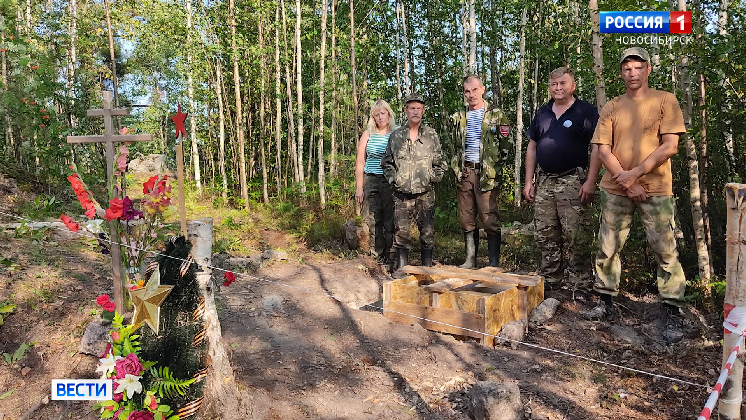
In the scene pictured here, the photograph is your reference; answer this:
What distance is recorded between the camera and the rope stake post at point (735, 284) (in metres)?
1.92

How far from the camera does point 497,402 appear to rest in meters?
2.48

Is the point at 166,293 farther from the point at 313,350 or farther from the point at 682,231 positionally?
the point at 682,231

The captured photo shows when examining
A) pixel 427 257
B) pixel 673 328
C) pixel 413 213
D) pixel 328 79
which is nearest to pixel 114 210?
pixel 413 213

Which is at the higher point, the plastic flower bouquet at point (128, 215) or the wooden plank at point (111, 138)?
the wooden plank at point (111, 138)

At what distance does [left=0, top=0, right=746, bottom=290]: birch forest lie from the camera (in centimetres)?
446

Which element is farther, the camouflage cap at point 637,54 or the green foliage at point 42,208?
the green foliage at point 42,208

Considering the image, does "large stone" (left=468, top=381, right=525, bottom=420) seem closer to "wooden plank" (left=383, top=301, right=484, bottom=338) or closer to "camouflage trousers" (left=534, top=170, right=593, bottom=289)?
"wooden plank" (left=383, top=301, right=484, bottom=338)

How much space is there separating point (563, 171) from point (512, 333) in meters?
1.65

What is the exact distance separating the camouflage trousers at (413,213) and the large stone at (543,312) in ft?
4.83

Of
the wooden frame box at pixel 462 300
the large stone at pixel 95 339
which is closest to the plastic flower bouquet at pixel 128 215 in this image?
the large stone at pixel 95 339

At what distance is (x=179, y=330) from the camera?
242cm

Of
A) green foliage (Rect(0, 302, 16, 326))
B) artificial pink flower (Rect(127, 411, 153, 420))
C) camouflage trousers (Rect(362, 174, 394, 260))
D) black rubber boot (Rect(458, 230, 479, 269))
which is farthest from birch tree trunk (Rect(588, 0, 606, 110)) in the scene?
green foliage (Rect(0, 302, 16, 326))

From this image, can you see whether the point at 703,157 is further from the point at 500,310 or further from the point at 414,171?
the point at 414,171

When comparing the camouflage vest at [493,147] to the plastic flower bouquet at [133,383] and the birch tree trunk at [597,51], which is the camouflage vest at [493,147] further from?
the plastic flower bouquet at [133,383]
